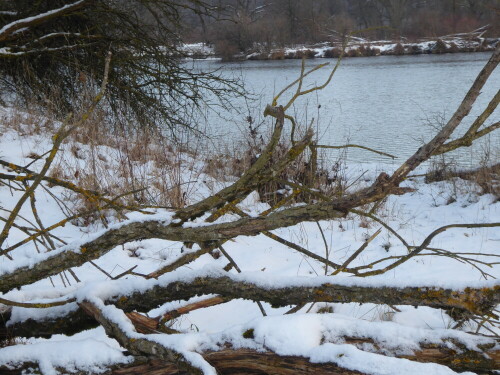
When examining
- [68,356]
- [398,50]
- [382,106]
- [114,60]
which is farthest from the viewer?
[398,50]

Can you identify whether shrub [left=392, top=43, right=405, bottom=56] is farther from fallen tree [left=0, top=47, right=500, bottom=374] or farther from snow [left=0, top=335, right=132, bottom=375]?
snow [left=0, top=335, right=132, bottom=375]

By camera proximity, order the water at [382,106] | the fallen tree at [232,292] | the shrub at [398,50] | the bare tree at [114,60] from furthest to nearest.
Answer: the shrub at [398,50], the water at [382,106], the bare tree at [114,60], the fallen tree at [232,292]

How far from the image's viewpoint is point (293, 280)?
117 cm

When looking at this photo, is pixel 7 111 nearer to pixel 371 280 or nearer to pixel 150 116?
pixel 150 116

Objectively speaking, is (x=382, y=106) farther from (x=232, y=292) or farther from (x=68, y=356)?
(x=68, y=356)

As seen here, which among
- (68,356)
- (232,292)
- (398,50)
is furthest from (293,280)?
(398,50)

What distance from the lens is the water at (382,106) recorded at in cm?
763

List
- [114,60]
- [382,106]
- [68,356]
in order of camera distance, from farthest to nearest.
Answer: [382,106]
[114,60]
[68,356]

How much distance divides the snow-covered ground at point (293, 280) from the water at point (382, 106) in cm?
113

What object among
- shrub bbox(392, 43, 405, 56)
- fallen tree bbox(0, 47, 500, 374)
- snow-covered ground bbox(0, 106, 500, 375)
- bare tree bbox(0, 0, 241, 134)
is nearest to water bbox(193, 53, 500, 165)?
bare tree bbox(0, 0, 241, 134)

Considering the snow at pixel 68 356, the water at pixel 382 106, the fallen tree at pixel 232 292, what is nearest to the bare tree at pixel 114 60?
the water at pixel 382 106

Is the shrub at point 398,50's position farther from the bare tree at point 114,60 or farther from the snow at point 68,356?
the snow at point 68,356

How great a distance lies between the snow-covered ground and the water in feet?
3.72

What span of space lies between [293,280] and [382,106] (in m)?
11.2
